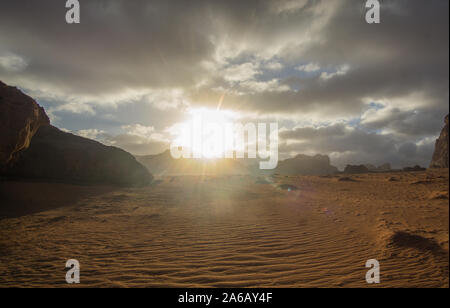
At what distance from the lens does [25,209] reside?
390 inches

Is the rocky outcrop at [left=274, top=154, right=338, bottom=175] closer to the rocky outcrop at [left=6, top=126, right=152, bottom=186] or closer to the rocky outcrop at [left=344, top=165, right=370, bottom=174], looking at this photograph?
the rocky outcrop at [left=344, top=165, right=370, bottom=174]

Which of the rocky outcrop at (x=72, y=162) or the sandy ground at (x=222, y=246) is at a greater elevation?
the rocky outcrop at (x=72, y=162)

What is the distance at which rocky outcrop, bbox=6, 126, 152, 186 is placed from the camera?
47.1 ft

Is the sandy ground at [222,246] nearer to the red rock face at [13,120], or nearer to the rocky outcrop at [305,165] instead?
the red rock face at [13,120]

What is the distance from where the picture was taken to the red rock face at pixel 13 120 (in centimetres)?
932

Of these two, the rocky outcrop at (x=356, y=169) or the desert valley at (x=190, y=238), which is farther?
the rocky outcrop at (x=356, y=169)

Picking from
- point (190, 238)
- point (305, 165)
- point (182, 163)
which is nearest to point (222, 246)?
point (190, 238)

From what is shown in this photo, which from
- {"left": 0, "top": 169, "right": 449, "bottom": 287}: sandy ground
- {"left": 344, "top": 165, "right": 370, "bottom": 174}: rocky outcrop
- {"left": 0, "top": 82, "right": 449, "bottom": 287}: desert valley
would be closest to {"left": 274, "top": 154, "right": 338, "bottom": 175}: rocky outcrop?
{"left": 344, "top": 165, "right": 370, "bottom": 174}: rocky outcrop

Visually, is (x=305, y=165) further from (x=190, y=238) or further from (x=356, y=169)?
(x=190, y=238)

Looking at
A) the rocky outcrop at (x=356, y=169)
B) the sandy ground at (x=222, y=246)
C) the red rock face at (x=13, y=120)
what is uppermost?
the red rock face at (x=13, y=120)

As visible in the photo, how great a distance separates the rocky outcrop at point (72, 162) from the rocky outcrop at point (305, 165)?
84428mm

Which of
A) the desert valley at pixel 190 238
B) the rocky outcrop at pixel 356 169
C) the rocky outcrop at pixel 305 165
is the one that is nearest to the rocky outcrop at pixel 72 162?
the desert valley at pixel 190 238
